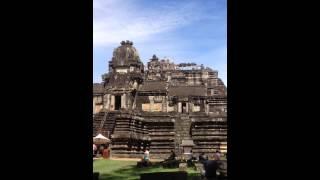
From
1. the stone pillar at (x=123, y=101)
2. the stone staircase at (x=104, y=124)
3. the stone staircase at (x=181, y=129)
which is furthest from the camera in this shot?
the stone pillar at (x=123, y=101)

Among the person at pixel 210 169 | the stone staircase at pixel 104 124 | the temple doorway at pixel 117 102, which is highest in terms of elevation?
the temple doorway at pixel 117 102

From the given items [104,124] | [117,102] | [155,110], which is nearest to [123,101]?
[117,102]

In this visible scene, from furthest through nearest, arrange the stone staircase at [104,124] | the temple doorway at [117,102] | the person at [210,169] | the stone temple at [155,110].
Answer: the temple doorway at [117,102] → the stone staircase at [104,124] → the stone temple at [155,110] → the person at [210,169]

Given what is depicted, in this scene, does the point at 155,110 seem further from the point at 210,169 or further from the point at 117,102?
the point at 210,169

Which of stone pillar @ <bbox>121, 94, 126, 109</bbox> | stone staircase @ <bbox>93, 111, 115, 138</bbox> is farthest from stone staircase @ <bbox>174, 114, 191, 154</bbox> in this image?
stone pillar @ <bbox>121, 94, 126, 109</bbox>

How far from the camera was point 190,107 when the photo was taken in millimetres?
44969

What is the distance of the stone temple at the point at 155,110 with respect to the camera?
32.8 metres

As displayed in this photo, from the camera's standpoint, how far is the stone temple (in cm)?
3281

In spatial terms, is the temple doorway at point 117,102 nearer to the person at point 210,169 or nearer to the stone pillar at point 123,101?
the stone pillar at point 123,101

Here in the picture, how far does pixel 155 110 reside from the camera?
4256 cm

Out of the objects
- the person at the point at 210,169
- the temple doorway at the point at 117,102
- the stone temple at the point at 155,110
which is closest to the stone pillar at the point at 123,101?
the stone temple at the point at 155,110

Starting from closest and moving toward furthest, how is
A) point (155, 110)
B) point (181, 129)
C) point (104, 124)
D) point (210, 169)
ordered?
point (210, 169) → point (181, 129) → point (104, 124) → point (155, 110)
